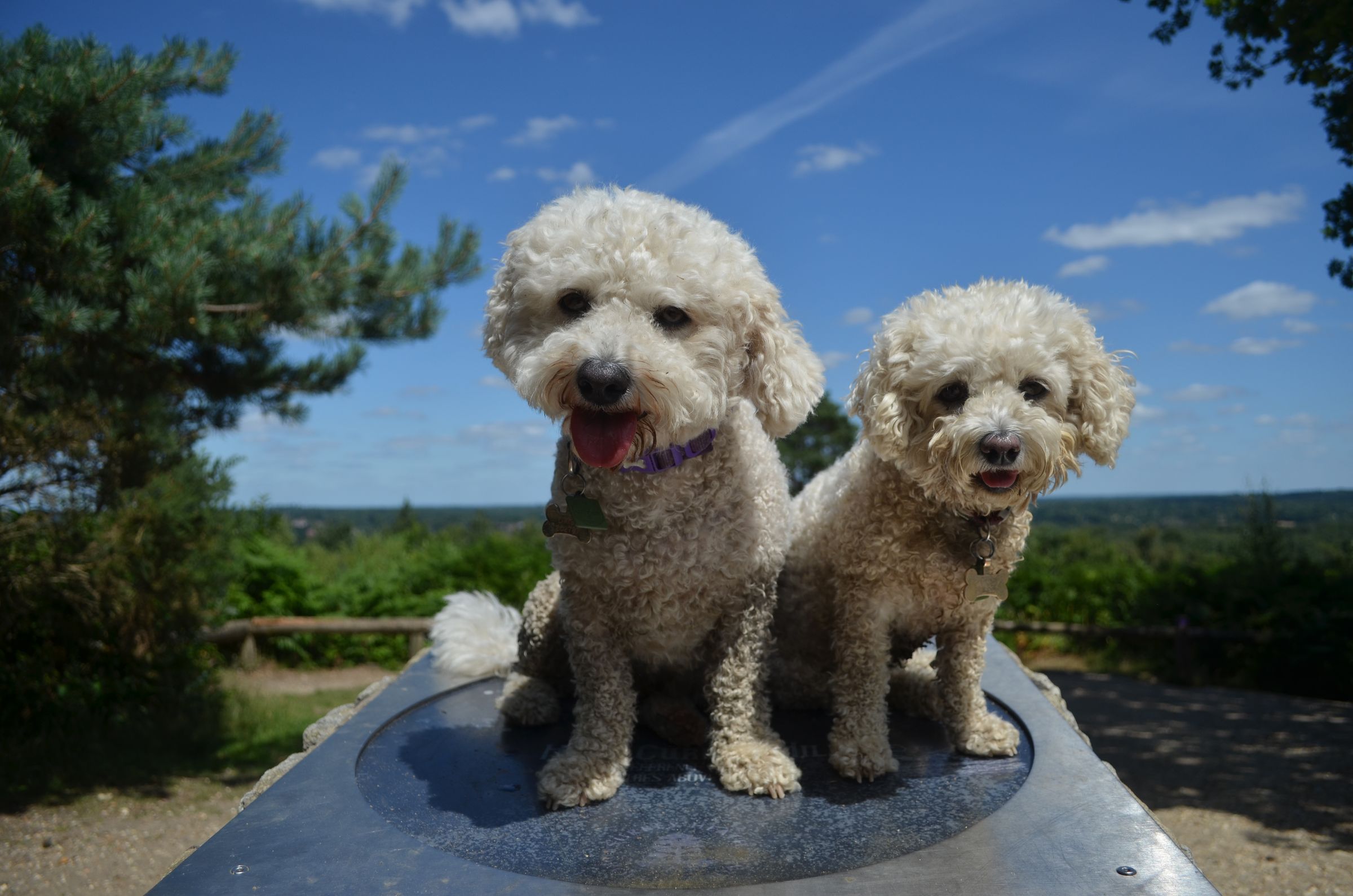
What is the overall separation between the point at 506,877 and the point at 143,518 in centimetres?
517

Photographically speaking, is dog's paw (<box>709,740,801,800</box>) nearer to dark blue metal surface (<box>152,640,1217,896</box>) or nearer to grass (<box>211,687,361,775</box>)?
dark blue metal surface (<box>152,640,1217,896</box>)

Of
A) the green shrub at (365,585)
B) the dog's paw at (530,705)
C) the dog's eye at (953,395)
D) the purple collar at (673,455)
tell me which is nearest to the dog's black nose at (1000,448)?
the dog's eye at (953,395)

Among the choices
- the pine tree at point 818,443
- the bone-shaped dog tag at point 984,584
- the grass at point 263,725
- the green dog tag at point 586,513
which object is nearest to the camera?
the green dog tag at point 586,513

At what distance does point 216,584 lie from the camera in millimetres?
6500

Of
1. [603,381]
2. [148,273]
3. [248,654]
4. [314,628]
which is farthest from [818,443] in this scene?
[603,381]

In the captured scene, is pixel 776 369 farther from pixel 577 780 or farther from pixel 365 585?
pixel 365 585

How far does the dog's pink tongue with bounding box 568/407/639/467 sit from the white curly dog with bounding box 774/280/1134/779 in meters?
0.63

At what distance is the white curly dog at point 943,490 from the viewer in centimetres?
214

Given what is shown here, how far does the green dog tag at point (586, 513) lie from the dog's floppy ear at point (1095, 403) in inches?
46.6

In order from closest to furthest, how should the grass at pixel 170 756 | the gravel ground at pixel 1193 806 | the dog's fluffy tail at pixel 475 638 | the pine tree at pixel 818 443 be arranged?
the dog's fluffy tail at pixel 475 638 < the gravel ground at pixel 1193 806 < the grass at pixel 170 756 < the pine tree at pixel 818 443

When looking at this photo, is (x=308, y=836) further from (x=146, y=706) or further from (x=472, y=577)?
(x=472, y=577)

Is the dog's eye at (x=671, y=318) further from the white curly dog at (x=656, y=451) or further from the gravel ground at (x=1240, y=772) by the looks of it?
the gravel ground at (x=1240, y=772)

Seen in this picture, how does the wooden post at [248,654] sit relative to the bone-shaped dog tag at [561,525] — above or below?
below

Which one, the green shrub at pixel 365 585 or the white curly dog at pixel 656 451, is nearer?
the white curly dog at pixel 656 451
